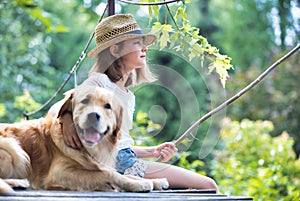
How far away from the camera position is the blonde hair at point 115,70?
2553mm

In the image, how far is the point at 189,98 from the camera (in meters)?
2.42

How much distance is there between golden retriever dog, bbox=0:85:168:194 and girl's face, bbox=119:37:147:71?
335mm

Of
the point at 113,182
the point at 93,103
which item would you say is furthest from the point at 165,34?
the point at 113,182

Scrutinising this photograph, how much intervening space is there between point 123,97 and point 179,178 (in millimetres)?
541

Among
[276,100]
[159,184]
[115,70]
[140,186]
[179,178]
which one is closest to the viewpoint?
[140,186]

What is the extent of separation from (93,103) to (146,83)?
47 cm

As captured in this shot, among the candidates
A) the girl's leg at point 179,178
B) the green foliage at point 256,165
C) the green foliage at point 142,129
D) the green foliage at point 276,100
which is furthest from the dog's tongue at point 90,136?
the green foliage at point 276,100

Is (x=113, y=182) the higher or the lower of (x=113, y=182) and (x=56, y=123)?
the lower

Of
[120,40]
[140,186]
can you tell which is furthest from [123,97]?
[140,186]

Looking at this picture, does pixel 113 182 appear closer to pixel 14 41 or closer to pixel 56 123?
pixel 56 123

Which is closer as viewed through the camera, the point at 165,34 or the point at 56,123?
the point at 56,123

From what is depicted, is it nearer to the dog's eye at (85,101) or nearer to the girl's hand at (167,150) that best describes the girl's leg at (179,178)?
the girl's hand at (167,150)

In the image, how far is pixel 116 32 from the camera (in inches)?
104

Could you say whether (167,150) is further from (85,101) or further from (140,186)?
(85,101)
